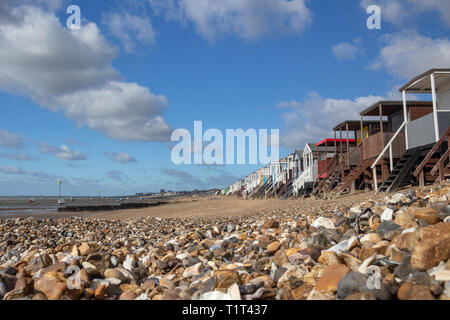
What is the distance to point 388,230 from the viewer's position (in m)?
3.65

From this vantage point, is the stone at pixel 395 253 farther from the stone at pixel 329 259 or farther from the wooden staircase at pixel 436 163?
the wooden staircase at pixel 436 163

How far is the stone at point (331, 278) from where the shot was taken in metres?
2.65

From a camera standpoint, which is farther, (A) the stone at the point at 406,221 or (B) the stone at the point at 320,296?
(A) the stone at the point at 406,221

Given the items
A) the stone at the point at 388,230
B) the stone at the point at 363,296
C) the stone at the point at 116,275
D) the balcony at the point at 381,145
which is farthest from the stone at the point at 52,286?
the balcony at the point at 381,145

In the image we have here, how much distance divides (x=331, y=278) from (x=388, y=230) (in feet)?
4.39

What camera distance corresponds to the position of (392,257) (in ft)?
9.85

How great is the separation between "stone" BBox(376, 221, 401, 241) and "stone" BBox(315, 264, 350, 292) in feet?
3.56

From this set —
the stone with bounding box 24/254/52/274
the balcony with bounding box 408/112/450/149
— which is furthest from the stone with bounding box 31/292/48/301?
the balcony with bounding box 408/112/450/149

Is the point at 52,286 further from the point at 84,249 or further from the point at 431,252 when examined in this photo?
the point at 431,252

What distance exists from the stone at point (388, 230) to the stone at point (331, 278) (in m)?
1.09

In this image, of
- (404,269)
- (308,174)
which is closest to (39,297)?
(404,269)
